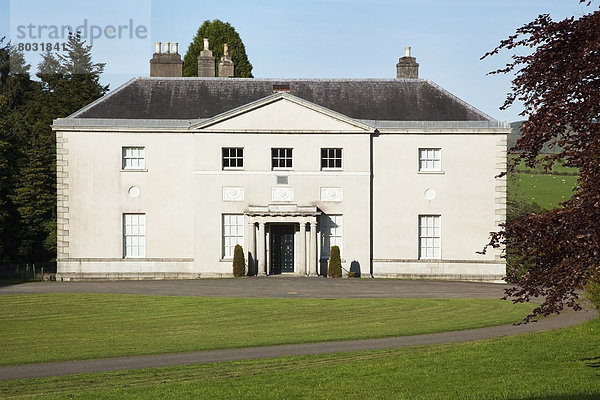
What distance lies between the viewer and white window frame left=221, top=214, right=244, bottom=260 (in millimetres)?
39125

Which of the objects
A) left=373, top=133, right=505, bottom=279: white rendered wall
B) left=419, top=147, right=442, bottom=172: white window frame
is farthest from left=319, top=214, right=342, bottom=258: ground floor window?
left=419, top=147, right=442, bottom=172: white window frame

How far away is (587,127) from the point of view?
10.5 m

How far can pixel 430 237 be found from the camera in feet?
130

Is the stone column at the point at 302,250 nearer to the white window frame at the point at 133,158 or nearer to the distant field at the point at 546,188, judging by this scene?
the white window frame at the point at 133,158

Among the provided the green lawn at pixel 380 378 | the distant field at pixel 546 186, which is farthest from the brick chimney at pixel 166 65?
the distant field at pixel 546 186

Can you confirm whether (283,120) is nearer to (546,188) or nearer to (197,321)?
(197,321)

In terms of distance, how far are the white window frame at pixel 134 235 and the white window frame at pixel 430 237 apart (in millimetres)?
12755

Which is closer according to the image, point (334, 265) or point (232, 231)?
point (334, 265)

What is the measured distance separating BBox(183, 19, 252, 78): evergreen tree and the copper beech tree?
6724cm

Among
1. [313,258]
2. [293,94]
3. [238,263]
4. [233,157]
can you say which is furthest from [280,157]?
[238,263]

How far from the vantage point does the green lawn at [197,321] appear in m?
19.9

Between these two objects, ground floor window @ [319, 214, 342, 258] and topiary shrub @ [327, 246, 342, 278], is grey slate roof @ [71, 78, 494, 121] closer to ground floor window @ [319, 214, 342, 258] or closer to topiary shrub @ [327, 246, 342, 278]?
Result: ground floor window @ [319, 214, 342, 258]

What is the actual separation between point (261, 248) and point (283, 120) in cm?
588

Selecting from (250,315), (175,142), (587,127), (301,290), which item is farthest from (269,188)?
(587,127)
